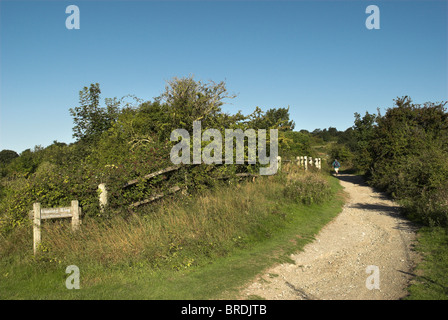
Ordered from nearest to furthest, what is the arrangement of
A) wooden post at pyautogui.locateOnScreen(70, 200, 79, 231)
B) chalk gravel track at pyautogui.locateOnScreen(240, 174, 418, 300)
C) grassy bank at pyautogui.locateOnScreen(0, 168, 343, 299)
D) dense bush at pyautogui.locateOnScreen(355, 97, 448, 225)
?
chalk gravel track at pyautogui.locateOnScreen(240, 174, 418, 300), grassy bank at pyautogui.locateOnScreen(0, 168, 343, 299), wooden post at pyautogui.locateOnScreen(70, 200, 79, 231), dense bush at pyautogui.locateOnScreen(355, 97, 448, 225)

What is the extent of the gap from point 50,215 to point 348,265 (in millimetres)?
7184

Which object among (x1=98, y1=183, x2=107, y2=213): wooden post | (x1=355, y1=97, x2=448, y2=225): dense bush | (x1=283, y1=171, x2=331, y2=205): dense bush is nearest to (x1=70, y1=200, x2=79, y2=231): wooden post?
(x1=98, y1=183, x2=107, y2=213): wooden post

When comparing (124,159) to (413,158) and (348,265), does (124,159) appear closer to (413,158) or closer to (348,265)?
(348,265)

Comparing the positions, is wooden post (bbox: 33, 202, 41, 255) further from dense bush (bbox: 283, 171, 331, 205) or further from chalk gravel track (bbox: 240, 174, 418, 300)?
dense bush (bbox: 283, 171, 331, 205)

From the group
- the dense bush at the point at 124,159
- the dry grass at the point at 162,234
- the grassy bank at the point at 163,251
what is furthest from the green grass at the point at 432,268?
the dense bush at the point at 124,159

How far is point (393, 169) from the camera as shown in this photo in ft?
59.3

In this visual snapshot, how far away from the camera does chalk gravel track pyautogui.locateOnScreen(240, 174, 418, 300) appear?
5469mm

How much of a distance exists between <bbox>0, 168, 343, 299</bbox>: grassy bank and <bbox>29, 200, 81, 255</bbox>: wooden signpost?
0.61 ft

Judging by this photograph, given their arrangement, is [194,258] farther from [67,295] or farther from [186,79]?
[186,79]

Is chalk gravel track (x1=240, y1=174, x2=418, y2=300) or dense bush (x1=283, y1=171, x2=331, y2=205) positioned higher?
dense bush (x1=283, y1=171, x2=331, y2=205)

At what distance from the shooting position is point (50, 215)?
7527 mm

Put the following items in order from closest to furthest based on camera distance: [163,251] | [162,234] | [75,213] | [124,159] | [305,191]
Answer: [163,251] → [162,234] → [75,213] → [124,159] → [305,191]

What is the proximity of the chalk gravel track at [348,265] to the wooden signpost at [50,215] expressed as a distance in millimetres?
4713

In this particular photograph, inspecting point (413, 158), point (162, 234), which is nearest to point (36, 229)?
point (162, 234)
